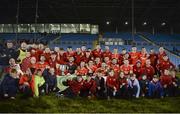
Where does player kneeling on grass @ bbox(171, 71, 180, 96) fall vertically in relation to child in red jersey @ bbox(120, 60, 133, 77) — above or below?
below

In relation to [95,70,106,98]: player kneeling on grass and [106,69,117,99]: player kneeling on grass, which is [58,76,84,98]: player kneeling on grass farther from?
[106,69,117,99]: player kneeling on grass

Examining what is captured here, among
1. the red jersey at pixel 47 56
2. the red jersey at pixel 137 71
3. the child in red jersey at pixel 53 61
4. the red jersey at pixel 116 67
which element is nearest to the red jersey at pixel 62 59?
the child in red jersey at pixel 53 61

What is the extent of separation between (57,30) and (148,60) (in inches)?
295

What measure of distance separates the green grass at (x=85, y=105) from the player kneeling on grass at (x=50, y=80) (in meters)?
0.25

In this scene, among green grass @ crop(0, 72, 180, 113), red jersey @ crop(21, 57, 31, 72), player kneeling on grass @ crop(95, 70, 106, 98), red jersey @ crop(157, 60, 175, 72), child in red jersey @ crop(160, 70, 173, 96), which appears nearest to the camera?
green grass @ crop(0, 72, 180, 113)

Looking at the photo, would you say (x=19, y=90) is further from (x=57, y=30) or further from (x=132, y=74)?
(x=57, y=30)

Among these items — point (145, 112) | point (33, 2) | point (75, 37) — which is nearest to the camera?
point (145, 112)

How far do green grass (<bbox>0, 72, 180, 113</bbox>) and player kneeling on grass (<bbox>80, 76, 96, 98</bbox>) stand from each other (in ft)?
0.58

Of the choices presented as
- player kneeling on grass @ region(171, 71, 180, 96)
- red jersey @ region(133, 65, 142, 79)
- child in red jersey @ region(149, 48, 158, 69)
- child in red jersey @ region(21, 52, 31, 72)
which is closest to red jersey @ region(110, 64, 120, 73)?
red jersey @ region(133, 65, 142, 79)

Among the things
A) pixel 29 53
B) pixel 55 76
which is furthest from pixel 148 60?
pixel 29 53

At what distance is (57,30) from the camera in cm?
1828

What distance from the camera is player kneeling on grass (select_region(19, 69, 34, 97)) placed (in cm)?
1121

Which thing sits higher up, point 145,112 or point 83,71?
point 83,71

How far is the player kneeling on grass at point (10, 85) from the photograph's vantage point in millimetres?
11180
